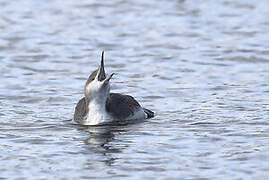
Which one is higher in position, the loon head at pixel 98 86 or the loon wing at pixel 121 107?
the loon head at pixel 98 86

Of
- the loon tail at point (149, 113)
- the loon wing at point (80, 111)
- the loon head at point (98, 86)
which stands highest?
the loon head at point (98, 86)

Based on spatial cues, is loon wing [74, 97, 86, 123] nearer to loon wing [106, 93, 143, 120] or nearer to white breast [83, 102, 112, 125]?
white breast [83, 102, 112, 125]

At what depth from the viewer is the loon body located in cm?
1611

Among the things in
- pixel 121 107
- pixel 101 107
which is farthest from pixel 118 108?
pixel 101 107

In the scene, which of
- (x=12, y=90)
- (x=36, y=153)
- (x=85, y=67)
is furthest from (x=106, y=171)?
(x=85, y=67)

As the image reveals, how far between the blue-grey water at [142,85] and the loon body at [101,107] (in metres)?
0.29

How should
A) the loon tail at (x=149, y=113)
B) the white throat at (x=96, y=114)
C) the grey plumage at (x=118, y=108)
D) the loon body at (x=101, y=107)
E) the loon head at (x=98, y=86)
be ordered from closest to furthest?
the loon head at (x=98, y=86) → the loon body at (x=101, y=107) → the white throat at (x=96, y=114) → the grey plumage at (x=118, y=108) → the loon tail at (x=149, y=113)

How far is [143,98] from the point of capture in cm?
1830

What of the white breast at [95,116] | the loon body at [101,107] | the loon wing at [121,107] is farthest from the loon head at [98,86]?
the loon wing at [121,107]

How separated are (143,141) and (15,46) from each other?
30.9 feet

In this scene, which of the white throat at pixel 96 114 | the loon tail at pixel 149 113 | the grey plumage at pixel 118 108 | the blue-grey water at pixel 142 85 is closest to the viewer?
the blue-grey water at pixel 142 85

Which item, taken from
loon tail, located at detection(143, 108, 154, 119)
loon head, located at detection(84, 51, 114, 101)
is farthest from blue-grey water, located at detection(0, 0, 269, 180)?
loon head, located at detection(84, 51, 114, 101)

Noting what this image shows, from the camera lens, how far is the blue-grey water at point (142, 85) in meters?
13.6

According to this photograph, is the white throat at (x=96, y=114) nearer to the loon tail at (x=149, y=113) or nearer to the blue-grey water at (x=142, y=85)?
the blue-grey water at (x=142, y=85)
